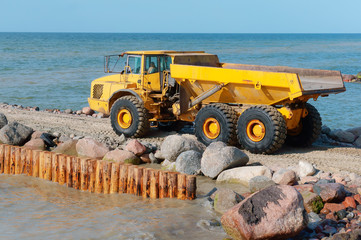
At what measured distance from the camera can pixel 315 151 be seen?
12.3m

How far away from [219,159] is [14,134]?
557 cm

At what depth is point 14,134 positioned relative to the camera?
13.0m

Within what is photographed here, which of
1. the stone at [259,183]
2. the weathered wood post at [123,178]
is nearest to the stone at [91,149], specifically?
the weathered wood post at [123,178]

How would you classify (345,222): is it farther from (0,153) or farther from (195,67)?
(0,153)

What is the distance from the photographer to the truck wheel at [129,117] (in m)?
13.1

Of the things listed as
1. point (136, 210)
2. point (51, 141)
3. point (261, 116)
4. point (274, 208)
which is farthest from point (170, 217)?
point (51, 141)

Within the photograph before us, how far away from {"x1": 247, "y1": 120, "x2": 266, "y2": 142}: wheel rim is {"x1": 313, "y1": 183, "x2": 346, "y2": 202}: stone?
9.49ft

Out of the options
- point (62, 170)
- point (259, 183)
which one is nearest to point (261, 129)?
point (259, 183)

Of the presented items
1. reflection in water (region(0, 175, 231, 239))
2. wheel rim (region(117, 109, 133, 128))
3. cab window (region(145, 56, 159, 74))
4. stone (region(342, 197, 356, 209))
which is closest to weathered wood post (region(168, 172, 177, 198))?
reflection in water (region(0, 175, 231, 239))

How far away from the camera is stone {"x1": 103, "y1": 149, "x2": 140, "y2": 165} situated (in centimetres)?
1148

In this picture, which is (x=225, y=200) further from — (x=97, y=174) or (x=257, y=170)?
(x=97, y=174)

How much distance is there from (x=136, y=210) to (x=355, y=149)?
6.27 meters

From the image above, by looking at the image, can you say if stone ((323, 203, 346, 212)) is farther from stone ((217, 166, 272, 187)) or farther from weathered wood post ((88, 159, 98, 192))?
weathered wood post ((88, 159, 98, 192))

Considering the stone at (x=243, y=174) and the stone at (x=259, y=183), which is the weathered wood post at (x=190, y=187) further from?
the stone at (x=243, y=174)
